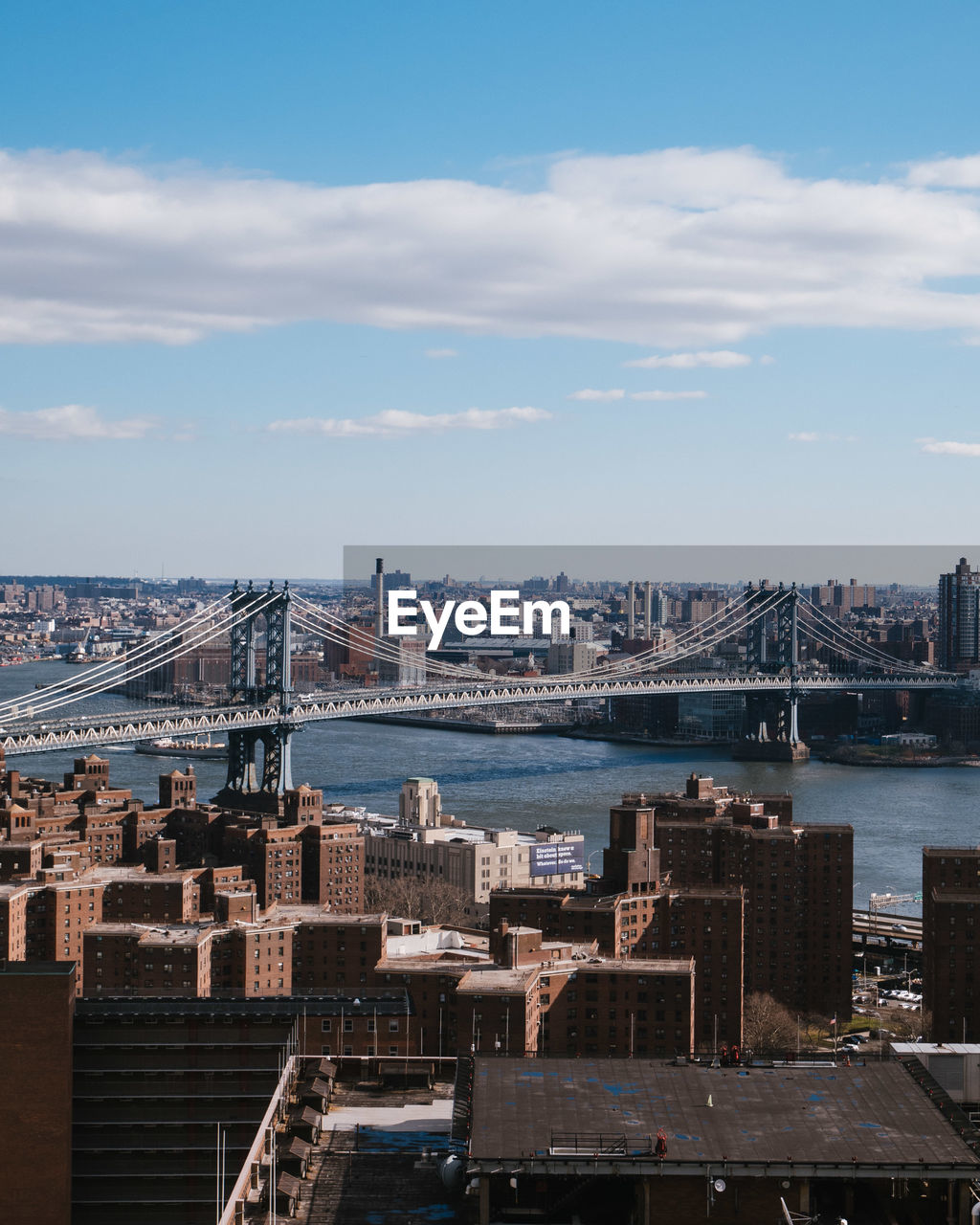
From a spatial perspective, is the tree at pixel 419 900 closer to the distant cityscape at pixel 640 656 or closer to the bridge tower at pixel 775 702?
the distant cityscape at pixel 640 656

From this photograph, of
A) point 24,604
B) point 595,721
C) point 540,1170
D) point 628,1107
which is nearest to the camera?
point 540,1170

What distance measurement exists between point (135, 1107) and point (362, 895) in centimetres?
794

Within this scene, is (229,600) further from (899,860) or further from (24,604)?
(24,604)

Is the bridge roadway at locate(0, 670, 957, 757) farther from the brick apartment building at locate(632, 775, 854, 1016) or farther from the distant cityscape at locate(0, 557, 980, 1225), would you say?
the brick apartment building at locate(632, 775, 854, 1016)

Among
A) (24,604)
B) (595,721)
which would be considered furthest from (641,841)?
(24,604)

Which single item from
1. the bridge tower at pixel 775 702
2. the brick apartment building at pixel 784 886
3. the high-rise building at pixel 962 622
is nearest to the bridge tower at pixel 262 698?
the brick apartment building at pixel 784 886

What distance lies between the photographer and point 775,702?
30094 mm

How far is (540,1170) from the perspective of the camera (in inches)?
191

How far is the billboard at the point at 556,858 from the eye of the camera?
15.0m

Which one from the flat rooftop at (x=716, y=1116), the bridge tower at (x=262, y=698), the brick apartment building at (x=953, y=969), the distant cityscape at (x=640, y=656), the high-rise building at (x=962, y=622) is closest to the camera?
the flat rooftop at (x=716, y=1116)

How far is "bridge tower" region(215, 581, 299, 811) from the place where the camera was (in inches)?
846

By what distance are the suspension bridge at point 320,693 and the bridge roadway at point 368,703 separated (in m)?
0.02

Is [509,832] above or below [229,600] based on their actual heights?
below

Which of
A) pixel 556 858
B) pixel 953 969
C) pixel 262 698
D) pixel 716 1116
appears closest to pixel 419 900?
pixel 556 858
